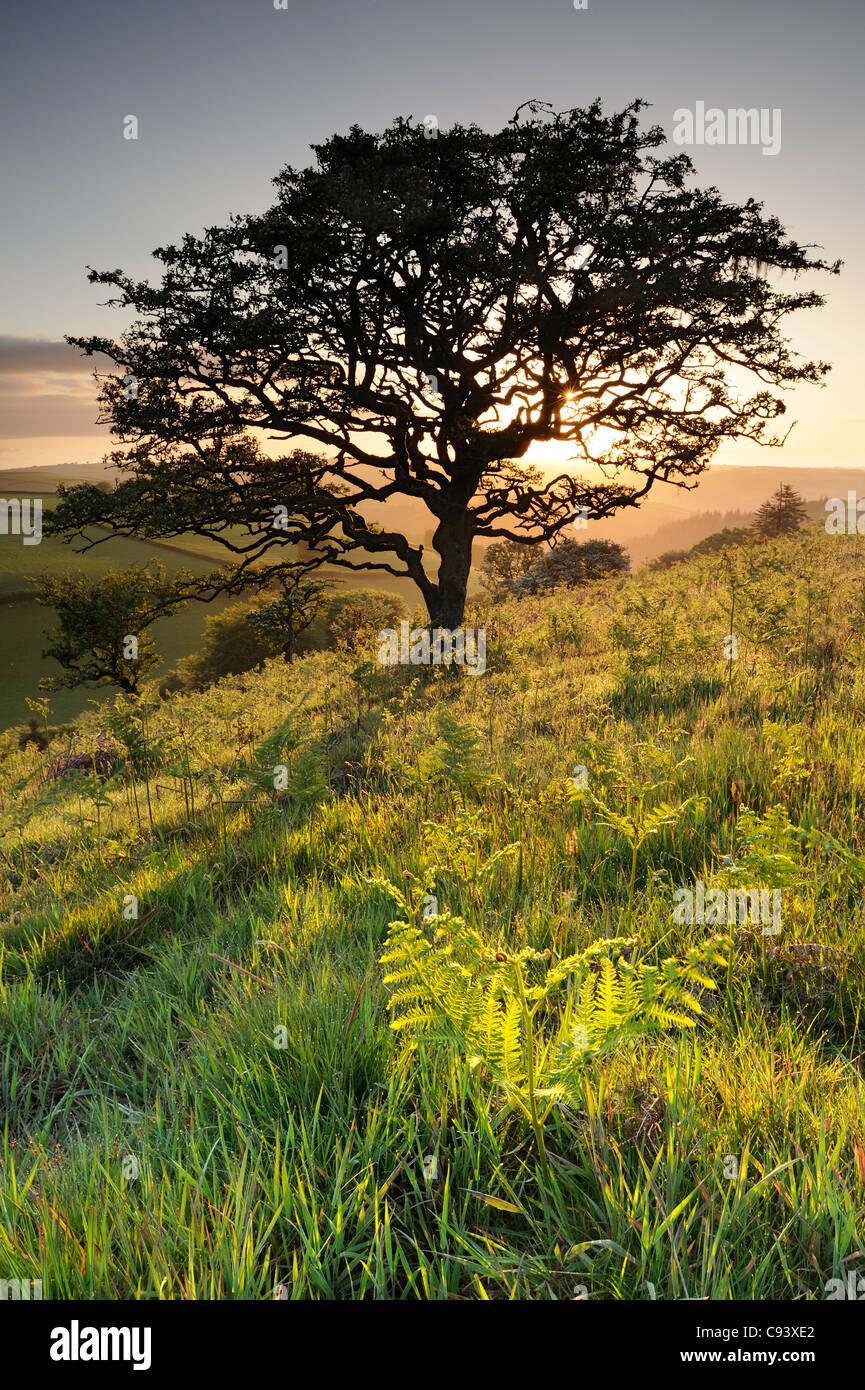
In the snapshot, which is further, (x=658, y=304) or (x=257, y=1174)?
(x=658, y=304)

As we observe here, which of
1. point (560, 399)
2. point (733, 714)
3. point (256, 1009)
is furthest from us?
point (560, 399)

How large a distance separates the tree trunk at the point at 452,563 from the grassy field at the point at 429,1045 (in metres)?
12.1

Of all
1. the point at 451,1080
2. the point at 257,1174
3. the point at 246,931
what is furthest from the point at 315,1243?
the point at 246,931

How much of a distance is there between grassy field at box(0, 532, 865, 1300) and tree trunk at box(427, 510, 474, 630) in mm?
12058

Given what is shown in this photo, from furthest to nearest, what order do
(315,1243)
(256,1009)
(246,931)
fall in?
(246,931)
(256,1009)
(315,1243)

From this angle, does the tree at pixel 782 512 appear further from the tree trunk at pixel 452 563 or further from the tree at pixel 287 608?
the tree trunk at pixel 452 563

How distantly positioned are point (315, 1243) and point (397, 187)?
16.0 m

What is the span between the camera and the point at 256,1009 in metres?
2.48

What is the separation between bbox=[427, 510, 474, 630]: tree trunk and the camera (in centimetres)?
1747

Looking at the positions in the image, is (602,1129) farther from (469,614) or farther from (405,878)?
(469,614)

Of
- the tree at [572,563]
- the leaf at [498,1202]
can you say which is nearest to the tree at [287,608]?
the tree at [572,563]

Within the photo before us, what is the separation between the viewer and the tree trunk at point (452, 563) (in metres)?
17.5

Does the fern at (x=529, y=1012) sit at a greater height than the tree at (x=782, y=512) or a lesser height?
lesser

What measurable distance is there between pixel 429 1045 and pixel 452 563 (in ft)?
52.8
